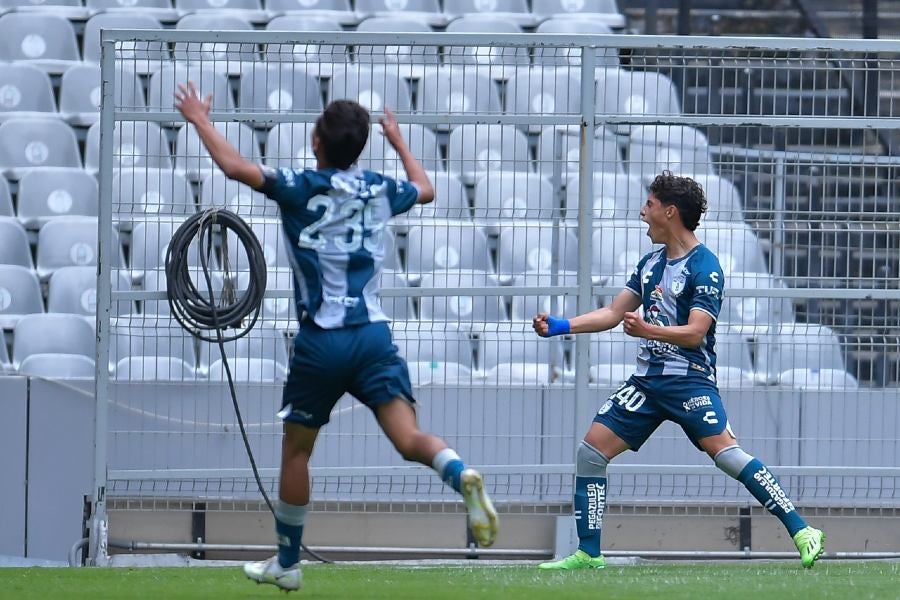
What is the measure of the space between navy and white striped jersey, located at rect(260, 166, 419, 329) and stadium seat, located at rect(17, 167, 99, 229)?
19.5 ft

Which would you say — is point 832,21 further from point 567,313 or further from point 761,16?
point 567,313

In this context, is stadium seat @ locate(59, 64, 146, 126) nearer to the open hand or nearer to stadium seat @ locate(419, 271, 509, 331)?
stadium seat @ locate(419, 271, 509, 331)

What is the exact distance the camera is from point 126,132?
26.5ft

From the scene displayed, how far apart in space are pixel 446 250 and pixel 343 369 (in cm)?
305

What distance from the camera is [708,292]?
20.8ft

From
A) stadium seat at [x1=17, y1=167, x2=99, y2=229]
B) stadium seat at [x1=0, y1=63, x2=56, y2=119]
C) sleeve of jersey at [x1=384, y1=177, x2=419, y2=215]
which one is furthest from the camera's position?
stadium seat at [x1=0, y1=63, x2=56, y2=119]

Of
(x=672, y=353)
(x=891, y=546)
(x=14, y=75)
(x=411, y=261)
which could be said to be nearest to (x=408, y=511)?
(x=411, y=261)

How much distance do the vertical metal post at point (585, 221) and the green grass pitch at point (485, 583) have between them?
1091mm

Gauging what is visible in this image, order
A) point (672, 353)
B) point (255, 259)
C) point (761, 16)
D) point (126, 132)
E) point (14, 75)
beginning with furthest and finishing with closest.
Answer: point (761, 16) < point (14, 75) < point (126, 132) < point (255, 259) < point (672, 353)

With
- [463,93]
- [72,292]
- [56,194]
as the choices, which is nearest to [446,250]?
[463,93]

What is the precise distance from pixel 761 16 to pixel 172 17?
17.2ft

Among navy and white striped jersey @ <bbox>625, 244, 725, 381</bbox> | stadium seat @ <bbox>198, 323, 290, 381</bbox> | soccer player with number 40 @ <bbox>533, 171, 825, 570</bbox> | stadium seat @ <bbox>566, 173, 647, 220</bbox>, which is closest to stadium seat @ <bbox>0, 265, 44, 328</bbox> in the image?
stadium seat @ <bbox>198, 323, 290, 381</bbox>

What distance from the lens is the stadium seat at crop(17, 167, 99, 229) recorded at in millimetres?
10688

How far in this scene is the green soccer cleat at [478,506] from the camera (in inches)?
190
